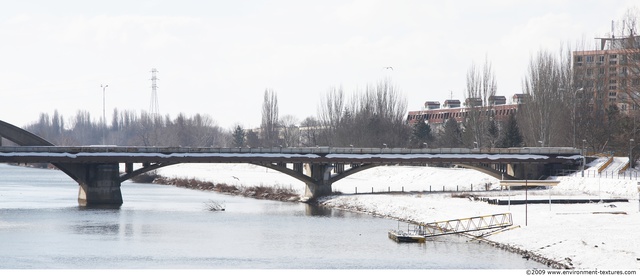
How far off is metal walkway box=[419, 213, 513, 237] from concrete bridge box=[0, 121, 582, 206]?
32346mm

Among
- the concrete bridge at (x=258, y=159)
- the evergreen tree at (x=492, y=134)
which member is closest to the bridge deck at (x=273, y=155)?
the concrete bridge at (x=258, y=159)

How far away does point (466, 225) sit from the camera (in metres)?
71.9

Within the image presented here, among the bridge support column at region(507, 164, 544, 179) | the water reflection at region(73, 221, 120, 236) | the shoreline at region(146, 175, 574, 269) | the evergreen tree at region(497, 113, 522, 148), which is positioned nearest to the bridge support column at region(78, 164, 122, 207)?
the shoreline at region(146, 175, 574, 269)

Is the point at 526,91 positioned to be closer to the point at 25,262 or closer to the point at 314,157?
the point at 314,157

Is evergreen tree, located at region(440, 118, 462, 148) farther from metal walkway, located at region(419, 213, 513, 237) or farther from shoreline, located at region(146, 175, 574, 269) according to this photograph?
metal walkway, located at region(419, 213, 513, 237)

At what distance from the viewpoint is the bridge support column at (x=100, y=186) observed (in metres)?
102

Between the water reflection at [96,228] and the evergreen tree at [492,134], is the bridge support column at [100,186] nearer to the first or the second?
the water reflection at [96,228]

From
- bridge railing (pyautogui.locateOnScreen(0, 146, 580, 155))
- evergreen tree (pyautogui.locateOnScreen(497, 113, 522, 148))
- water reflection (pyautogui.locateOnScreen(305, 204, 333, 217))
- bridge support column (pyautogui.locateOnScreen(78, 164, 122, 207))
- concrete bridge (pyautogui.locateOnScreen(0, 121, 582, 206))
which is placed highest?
evergreen tree (pyautogui.locateOnScreen(497, 113, 522, 148))

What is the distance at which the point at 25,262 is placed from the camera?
54500 millimetres

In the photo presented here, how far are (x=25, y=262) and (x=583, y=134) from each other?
88.6 m

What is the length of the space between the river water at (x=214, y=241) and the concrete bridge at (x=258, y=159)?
424 cm

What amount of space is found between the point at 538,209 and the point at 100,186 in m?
45.1

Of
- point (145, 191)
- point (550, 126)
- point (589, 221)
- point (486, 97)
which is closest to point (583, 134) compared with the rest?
point (550, 126)

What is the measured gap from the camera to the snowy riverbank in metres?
54.9
